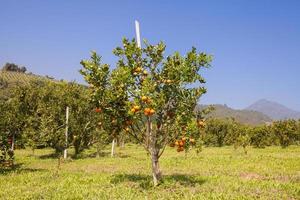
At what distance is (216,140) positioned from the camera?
90.1 m

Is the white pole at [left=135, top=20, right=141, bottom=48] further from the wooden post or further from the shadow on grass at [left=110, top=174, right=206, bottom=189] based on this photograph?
the shadow on grass at [left=110, top=174, right=206, bottom=189]

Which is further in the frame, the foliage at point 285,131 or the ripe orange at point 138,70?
the foliage at point 285,131

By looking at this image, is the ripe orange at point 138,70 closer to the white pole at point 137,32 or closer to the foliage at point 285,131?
the white pole at point 137,32

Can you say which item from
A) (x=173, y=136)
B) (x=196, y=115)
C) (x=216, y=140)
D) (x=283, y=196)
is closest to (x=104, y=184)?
(x=173, y=136)

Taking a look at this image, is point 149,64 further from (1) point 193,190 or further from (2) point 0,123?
(2) point 0,123

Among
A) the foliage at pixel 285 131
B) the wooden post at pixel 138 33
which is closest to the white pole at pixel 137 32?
the wooden post at pixel 138 33

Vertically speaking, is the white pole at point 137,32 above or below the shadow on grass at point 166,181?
above

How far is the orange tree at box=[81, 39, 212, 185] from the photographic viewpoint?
17.3 m

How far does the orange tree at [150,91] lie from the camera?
682 inches

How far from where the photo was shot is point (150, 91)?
16.4m

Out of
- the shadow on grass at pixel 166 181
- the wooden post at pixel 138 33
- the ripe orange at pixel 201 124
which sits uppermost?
the wooden post at pixel 138 33

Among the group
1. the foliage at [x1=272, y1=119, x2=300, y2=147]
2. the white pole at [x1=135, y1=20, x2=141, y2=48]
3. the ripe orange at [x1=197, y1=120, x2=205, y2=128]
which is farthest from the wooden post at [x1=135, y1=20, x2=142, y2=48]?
the foliage at [x1=272, y1=119, x2=300, y2=147]

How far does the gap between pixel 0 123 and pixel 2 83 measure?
158 metres

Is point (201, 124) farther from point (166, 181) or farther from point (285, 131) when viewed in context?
point (285, 131)
